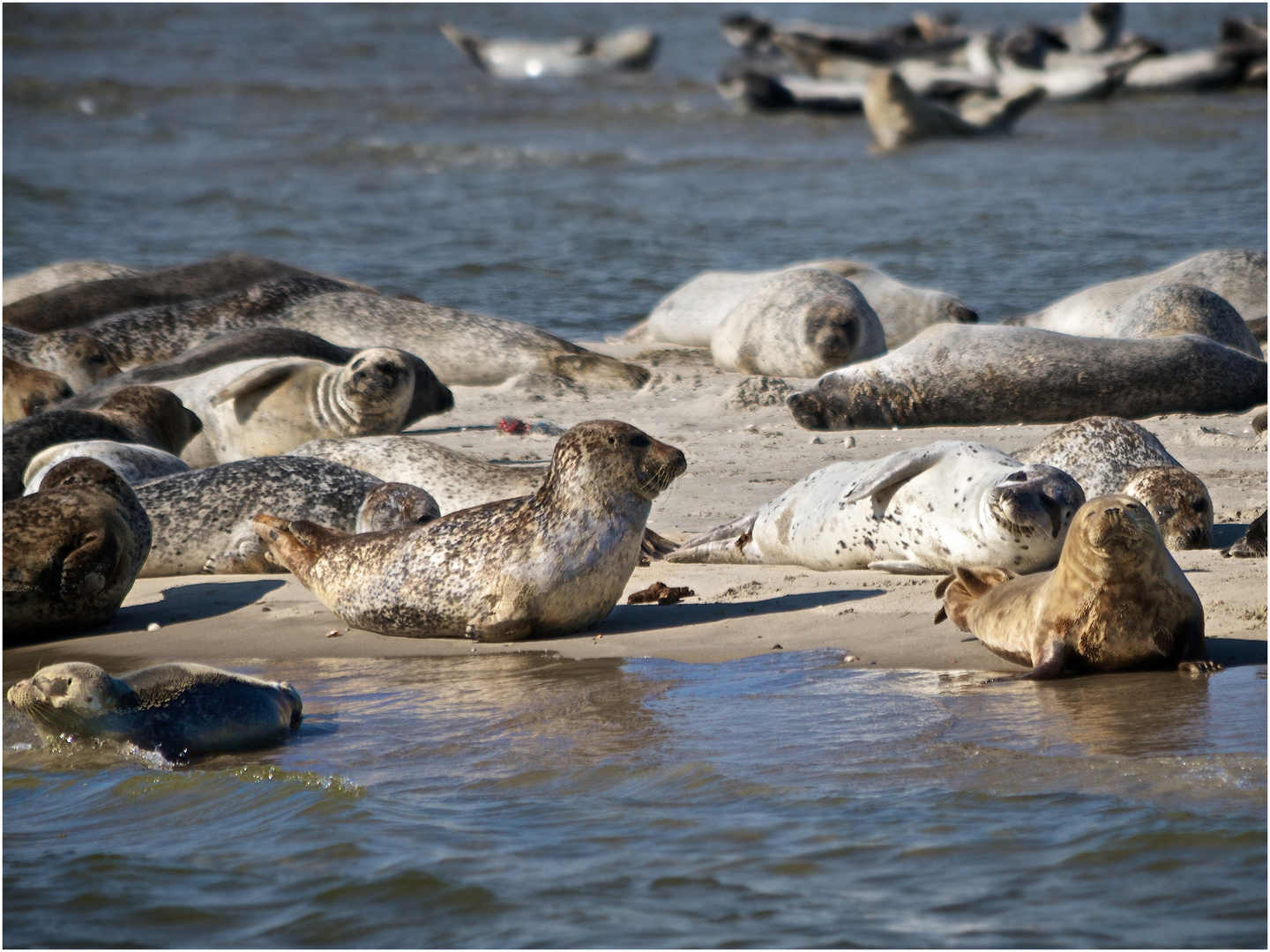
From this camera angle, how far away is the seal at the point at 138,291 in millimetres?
10570

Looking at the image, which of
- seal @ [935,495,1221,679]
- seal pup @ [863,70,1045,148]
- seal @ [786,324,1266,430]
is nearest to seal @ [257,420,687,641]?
seal @ [935,495,1221,679]

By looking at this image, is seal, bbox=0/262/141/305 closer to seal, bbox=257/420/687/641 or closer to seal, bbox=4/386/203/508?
seal, bbox=4/386/203/508

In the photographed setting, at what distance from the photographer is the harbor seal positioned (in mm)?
9227

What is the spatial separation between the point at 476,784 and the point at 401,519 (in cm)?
230

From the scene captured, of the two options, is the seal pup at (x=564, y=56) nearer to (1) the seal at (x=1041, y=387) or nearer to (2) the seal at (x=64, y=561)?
(1) the seal at (x=1041, y=387)

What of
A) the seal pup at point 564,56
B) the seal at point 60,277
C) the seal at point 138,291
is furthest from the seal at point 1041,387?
the seal pup at point 564,56

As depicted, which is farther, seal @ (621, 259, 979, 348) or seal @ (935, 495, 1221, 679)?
seal @ (621, 259, 979, 348)

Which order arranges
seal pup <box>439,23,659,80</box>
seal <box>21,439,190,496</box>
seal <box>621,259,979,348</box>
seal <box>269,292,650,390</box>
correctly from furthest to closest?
seal pup <box>439,23,659,80</box>, seal <box>621,259,979,348</box>, seal <box>269,292,650,390</box>, seal <box>21,439,190,496</box>

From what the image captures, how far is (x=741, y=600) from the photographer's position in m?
5.41

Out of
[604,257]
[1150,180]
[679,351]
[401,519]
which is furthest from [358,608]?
[1150,180]

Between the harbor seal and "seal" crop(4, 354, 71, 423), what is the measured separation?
372 cm

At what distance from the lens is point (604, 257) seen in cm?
1530

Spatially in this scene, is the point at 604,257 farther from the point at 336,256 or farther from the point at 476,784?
the point at 476,784

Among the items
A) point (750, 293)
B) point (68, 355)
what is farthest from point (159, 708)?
point (750, 293)
